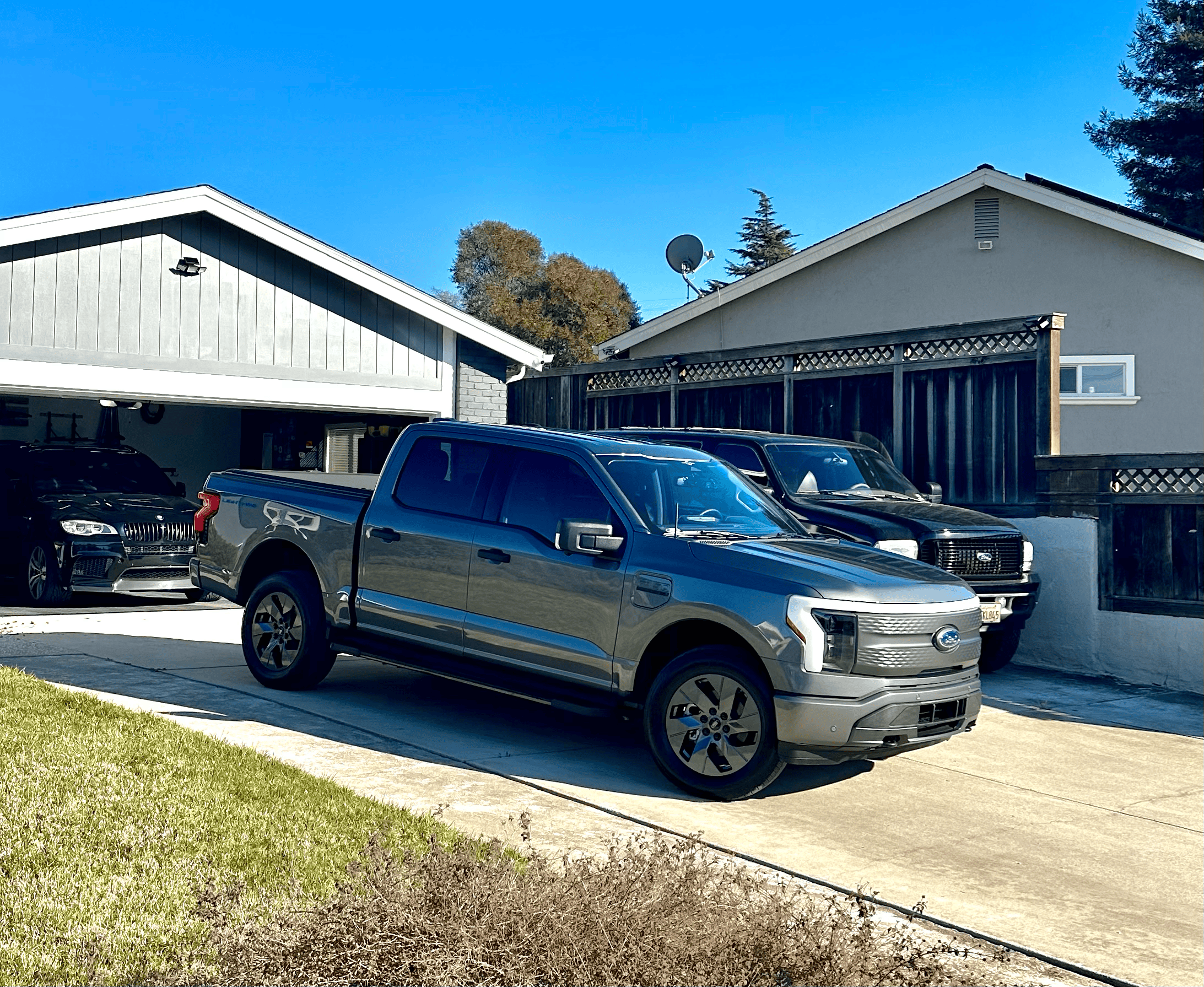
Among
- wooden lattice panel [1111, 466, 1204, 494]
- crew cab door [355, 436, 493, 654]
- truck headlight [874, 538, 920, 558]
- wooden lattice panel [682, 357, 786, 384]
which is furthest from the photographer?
wooden lattice panel [682, 357, 786, 384]

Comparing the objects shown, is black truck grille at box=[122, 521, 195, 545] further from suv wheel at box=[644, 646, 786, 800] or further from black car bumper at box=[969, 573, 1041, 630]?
suv wheel at box=[644, 646, 786, 800]

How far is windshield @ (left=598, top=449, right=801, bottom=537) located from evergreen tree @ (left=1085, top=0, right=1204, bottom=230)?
35.4 meters

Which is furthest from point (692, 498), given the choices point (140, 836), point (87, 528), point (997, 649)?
point (87, 528)

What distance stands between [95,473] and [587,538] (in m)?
10.0

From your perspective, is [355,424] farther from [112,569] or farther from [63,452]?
[112,569]

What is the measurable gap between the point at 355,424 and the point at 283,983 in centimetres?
1553

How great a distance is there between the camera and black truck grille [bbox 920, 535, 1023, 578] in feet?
34.1

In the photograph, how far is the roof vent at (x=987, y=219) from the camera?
59.0ft

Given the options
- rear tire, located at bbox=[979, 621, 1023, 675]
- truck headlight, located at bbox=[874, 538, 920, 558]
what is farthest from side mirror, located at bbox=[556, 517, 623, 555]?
rear tire, located at bbox=[979, 621, 1023, 675]

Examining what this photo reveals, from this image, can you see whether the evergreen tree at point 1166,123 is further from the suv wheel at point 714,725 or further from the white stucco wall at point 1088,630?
the suv wheel at point 714,725

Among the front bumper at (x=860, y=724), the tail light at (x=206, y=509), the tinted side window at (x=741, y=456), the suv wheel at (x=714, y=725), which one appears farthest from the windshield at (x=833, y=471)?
the tail light at (x=206, y=509)

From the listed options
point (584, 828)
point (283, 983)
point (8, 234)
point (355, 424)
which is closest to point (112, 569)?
point (8, 234)

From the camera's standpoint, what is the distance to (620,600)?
22.9 ft

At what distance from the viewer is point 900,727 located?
21.3 feet
